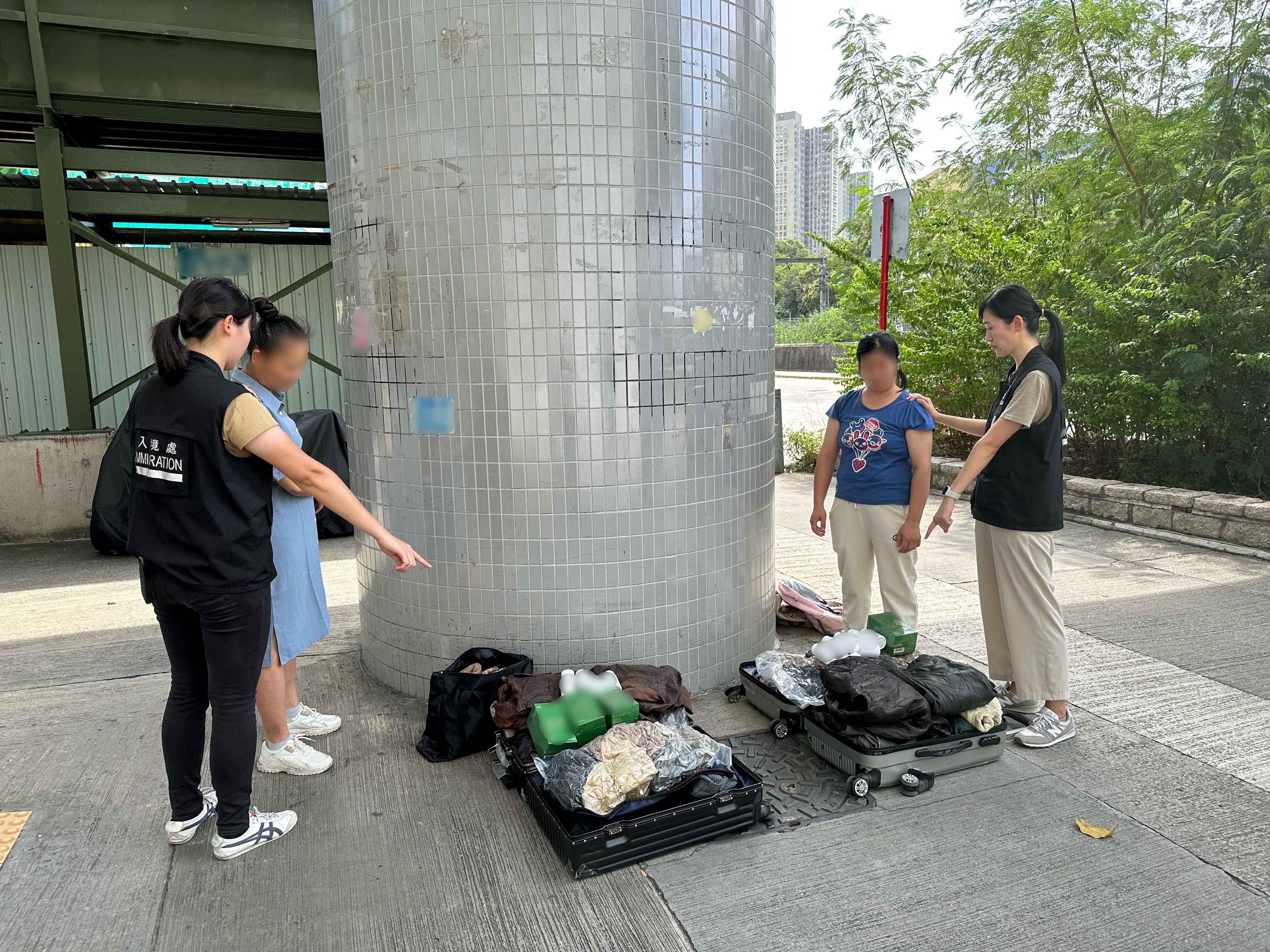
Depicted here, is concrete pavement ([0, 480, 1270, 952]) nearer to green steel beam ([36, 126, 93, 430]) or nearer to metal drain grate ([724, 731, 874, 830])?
metal drain grate ([724, 731, 874, 830])

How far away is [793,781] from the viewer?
138 inches

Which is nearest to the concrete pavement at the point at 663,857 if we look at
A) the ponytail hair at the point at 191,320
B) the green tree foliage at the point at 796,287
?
the ponytail hair at the point at 191,320

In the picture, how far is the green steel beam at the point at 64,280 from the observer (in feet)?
25.5

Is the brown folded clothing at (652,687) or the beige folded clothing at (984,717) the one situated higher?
the brown folded clothing at (652,687)

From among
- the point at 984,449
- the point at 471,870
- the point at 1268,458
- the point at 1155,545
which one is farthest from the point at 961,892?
the point at 1268,458

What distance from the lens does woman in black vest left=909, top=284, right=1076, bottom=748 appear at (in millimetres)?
3773

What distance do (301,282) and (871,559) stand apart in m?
7.04

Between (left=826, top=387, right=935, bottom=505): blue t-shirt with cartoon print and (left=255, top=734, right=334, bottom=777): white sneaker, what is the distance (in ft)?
9.25

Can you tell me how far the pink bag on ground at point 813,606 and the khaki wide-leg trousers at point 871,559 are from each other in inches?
23.7

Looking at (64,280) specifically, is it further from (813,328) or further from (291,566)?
(813,328)

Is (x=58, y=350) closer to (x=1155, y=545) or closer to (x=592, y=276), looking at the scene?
(x=592, y=276)

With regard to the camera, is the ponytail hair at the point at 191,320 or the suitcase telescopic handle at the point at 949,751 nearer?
the ponytail hair at the point at 191,320

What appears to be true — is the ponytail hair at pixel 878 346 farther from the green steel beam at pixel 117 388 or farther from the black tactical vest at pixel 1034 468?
the green steel beam at pixel 117 388

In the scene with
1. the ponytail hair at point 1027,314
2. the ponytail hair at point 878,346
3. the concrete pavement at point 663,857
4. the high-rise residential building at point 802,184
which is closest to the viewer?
the concrete pavement at point 663,857
